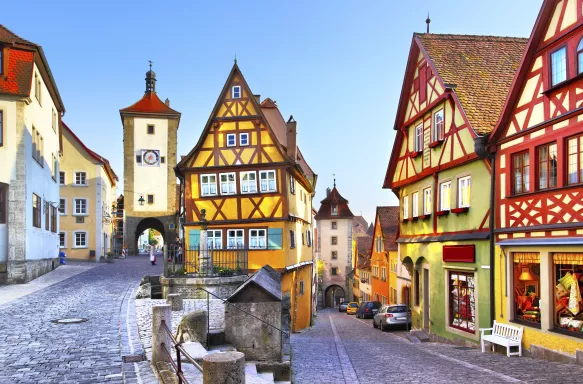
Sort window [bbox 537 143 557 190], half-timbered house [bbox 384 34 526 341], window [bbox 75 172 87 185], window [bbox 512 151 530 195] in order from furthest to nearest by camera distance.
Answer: window [bbox 75 172 87 185] < half-timbered house [bbox 384 34 526 341] < window [bbox 512 151 530 195] < window [bbox 537 143 557 190]

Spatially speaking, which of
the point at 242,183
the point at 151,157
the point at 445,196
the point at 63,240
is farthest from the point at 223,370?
the point at 151,157

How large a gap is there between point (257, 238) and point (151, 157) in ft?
96.1

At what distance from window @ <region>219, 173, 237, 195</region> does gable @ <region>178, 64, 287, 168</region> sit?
542mm

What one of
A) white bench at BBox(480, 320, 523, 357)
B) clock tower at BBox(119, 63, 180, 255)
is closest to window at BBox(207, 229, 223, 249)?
white bench at BBox(480, 320, 523, 357)

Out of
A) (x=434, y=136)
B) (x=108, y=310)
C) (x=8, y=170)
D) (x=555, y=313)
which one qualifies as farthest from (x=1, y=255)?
(x=555, y=313)

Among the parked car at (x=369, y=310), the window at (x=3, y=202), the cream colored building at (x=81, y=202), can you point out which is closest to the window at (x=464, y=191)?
the window at (x=3, y=202)

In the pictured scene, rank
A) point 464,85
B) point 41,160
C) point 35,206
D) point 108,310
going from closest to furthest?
point 108,310
point 464,85
point 35,206
point 41,160

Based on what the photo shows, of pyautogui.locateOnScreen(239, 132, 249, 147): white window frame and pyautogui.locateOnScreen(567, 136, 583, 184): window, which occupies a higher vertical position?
pyautogui.locateOnScreen(239, 132, 249, 147): white window frame

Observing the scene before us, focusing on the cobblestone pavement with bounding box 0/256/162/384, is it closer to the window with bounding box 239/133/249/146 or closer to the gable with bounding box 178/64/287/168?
the gable with bounding box 178/64/287/168

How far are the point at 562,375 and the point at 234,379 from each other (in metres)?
8.08

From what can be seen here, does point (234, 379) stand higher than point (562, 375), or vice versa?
point (234, 379)

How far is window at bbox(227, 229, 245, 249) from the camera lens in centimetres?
2609

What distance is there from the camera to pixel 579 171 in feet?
39.3

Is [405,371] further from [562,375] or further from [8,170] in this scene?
[8,170]
